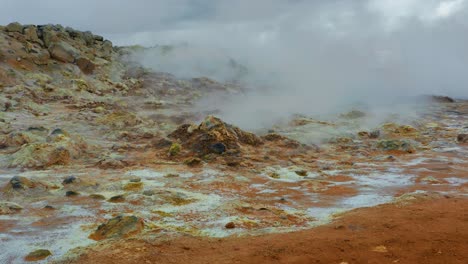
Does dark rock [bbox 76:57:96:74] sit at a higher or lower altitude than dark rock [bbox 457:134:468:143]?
higher

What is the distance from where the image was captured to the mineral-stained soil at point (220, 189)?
4668 mm

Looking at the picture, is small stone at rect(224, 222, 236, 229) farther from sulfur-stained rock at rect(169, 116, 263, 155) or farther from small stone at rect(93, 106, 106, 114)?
small stone at rect(93, 106, 106, 114)

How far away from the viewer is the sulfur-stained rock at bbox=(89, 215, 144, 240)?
510 centimetres

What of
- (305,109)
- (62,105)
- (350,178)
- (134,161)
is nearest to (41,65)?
(62,105)

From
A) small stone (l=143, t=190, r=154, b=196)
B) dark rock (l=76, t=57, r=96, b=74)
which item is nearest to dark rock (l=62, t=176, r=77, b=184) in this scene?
small stone (l=143, t=190, r=154, b=196)

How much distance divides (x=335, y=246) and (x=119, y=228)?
2664 mm

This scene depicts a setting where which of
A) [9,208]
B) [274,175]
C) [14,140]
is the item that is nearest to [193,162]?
[274,175]

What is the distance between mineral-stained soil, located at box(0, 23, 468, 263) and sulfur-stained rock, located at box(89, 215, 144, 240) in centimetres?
2

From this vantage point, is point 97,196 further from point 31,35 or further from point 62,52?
point 31,35

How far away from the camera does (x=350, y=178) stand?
9078 millimetres

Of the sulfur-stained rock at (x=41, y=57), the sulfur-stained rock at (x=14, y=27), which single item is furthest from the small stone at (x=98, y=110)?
the sulfur-stained rock at (x=14, y=27)

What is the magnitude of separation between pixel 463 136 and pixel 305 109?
9.02 metres

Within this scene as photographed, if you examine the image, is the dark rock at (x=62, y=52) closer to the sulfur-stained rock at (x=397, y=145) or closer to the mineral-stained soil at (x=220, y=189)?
the mineral-stained soil at (x=220, y=189)

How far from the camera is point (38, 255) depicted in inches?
179
